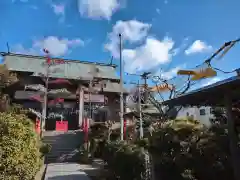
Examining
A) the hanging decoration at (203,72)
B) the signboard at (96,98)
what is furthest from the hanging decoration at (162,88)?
the hanging decoration at (203,72)

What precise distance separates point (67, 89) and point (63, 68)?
8.89 ft

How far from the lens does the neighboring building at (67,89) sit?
2231 cm

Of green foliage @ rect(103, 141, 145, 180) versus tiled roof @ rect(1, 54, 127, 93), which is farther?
tiled roof @ rect(1, 54, 127, 93)

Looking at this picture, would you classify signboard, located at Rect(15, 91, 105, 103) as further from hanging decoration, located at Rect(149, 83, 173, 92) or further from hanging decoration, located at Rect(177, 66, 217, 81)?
hanging decoration, located at Rect(177, 66, 217, 81)

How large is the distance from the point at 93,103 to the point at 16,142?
58.8 ft

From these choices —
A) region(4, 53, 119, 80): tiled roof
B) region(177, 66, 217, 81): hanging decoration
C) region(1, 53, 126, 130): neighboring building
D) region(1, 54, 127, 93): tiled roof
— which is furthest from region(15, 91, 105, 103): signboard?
region(177, 66, 217, 81): hanging decoration

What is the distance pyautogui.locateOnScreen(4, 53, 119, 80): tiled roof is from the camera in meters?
23.9

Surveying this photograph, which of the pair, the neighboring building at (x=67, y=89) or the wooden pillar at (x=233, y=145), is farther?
the neighboring building at (x=67, y=89)

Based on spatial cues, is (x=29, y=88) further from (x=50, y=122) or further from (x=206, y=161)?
(x=206, y=161)

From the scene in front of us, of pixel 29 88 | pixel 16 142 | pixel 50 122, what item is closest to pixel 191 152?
pixel 16 142

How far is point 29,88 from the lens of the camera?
21.5m

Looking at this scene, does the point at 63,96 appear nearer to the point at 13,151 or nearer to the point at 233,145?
the point at 13,151

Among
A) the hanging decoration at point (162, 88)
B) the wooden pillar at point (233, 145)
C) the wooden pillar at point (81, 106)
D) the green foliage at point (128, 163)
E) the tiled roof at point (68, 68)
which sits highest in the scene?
the tiled roof at point (68, 68)

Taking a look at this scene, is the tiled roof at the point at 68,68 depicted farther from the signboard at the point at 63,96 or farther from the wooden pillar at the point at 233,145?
the wooden pillar at the point at 233,145
